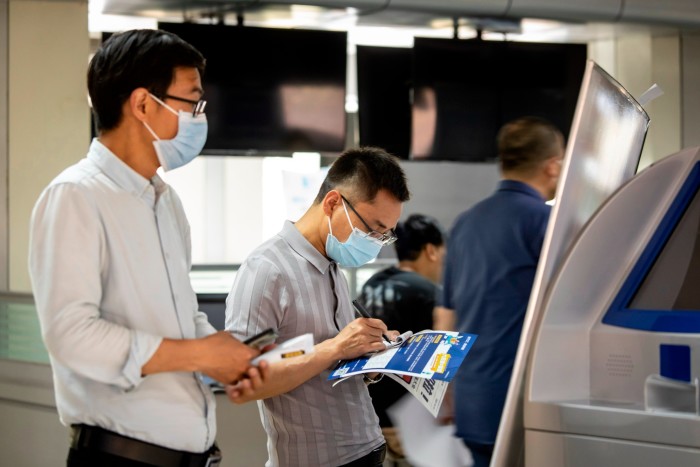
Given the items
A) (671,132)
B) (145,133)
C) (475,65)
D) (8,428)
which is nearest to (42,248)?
(145,133)

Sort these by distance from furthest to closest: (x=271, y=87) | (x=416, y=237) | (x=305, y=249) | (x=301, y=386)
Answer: (x=271, y=87), (x=416, y=237), (x=305, y=249), (x=301, y=386)

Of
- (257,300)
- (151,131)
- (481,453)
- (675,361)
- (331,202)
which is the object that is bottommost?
(481,453)

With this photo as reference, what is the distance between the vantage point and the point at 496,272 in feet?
9.47

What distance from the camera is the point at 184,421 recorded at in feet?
5.21

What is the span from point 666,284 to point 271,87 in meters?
3.89

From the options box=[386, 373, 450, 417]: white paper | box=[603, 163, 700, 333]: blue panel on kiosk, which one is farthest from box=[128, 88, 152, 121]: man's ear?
box=[603, 163, 700, 333]: blue panel on kiosk

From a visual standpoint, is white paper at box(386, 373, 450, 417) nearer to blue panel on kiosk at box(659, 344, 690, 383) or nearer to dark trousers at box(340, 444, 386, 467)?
dark trousers at box(340, 444, 386, 467)

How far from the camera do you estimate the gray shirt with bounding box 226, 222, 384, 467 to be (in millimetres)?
2059

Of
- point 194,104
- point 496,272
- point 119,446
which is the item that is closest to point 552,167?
point 496,272

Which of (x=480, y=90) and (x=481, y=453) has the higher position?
(x=480, y=90)

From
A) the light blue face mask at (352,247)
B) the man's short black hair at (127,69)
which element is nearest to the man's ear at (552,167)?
the light blue face mask at (352,247)

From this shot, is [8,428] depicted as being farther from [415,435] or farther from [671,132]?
[671,132]

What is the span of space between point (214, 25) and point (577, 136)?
12.4ft

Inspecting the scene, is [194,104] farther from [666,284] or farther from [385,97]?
[385,97]
